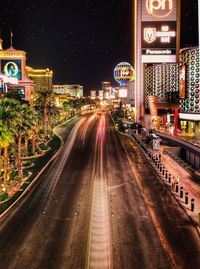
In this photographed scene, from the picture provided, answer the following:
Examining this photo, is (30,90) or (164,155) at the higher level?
(30,90)

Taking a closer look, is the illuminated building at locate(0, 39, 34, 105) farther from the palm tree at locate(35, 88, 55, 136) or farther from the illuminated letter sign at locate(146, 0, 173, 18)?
the illuminated letter sign at locate(146, 0, 173, 18)

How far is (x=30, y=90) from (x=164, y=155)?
8608cm

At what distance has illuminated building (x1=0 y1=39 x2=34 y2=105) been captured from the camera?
11919 centimetres

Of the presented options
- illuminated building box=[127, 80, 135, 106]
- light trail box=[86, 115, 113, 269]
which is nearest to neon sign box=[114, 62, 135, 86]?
illuminated building box=[127, 80, 135, 106]

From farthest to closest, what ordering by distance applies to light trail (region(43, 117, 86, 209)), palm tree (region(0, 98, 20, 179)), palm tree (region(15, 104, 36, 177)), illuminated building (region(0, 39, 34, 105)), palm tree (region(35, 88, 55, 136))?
1. illuminated building (region(0, 39, 34, 105))
2. palm tree (region(35, 88, 55, 136))
3. palm tree (region(15, 104, 36, 177))
4. light trail (region(43, 117, 86, 209))
5. palm tree (region(0, 98, 20, 179))

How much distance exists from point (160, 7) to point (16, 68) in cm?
6141

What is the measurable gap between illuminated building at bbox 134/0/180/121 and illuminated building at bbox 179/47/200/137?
15.4 meters

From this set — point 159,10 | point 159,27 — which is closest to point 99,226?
point 159,27

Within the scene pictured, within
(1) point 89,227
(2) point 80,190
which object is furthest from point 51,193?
(1) point 89,227

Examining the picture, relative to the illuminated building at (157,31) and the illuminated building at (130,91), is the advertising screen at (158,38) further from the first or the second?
the illuminated building at (130,91)

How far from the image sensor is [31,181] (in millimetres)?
34281

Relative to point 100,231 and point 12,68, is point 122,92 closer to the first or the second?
point 12,68

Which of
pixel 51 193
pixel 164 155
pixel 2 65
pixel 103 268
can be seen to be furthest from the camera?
pixel 2 65

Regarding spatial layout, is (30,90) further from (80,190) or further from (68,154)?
(80,190)
